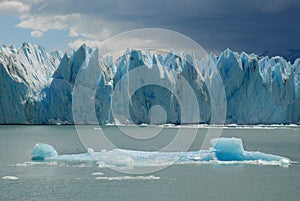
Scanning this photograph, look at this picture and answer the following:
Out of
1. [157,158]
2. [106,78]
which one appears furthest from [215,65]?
[157,158]

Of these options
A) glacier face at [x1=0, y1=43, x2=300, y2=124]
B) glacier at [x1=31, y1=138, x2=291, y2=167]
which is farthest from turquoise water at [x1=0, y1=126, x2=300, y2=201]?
glacier face at [x1=0, y1=43, x2=300, y2=124]

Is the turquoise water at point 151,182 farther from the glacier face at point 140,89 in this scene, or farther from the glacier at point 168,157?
the glacier face at point 140,89

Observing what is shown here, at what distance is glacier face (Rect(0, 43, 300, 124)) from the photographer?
50.3 m

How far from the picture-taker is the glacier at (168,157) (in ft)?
69.9

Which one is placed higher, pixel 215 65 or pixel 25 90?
pixel 215 65

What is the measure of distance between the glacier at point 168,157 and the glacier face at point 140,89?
27.0m

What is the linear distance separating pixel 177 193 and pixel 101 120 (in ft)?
117

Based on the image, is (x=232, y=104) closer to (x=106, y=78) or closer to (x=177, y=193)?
(x=106, y=78)

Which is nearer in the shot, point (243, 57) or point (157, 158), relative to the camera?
point (157, 158)

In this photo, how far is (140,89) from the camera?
54.2 m

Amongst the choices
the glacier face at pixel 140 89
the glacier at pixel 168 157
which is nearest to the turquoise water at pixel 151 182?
the glacier at pixel 168 157

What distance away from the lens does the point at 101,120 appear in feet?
167

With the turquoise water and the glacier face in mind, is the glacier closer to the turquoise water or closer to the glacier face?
the turquoise water

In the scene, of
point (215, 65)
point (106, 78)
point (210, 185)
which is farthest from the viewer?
point (215, 65)
